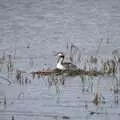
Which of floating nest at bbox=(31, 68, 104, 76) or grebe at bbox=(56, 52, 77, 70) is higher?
grebe at bbox=(56, 52, 77, 70)

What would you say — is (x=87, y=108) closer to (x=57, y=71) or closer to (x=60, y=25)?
(x=57, y=71)

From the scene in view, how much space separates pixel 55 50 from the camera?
2.97 meters

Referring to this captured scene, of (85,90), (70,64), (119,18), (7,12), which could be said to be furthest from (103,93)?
(7,12)

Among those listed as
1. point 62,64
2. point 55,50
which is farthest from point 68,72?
point 55,50

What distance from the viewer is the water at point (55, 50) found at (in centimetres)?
284

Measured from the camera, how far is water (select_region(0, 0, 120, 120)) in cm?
284

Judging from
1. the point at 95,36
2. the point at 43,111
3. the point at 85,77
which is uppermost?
the point at 95,36

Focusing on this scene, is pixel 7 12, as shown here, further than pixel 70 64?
Yes

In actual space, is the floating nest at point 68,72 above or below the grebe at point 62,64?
below

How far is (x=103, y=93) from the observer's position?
9.32ft

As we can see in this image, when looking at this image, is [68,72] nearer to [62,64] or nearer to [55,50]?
[62,64]

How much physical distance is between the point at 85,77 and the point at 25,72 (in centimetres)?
42

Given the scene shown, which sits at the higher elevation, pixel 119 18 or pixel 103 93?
pixel 119 18

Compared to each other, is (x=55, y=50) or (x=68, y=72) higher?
(x=55, y=50)
